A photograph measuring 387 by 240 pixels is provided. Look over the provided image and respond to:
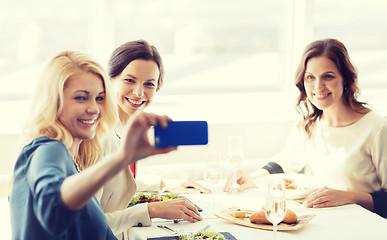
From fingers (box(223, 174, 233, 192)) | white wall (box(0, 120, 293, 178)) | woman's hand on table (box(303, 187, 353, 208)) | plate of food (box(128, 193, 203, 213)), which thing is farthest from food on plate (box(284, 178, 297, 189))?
white wall (box(0, 120, 293, 178))

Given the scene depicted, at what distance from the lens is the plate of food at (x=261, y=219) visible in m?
1.96

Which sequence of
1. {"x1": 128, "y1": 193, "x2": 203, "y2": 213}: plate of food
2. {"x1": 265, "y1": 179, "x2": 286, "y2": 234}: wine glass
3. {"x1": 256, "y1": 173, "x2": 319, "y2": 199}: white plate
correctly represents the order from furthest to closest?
{"x1": 256, "y1": 173, "x2": 319, "y2": 199}: white plate, {"x1": 128, "y1": 193, "x2": 203, "y2": 213}: plate of food, {"x1": 265, "y1": 179, "x2": 286, "y2": 234}: wine glass

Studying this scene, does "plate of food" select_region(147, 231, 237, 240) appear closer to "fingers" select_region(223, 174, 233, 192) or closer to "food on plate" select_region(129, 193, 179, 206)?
"food on plate" select_region(129, 193, 179, 206)

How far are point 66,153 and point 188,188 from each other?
131cm

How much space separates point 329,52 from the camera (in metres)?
2.74

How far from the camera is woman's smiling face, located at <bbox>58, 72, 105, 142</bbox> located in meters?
1.43

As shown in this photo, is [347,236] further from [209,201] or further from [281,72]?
[281,72]

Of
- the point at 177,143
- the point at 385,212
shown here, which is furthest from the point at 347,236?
the point at 177,143

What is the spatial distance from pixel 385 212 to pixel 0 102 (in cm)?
285

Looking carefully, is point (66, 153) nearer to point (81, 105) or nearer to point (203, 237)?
point (81, 105)

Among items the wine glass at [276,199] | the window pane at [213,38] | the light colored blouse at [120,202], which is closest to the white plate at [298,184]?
the wine glass at [276,199]

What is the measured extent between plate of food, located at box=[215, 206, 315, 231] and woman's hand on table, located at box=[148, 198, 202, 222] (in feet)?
0.35

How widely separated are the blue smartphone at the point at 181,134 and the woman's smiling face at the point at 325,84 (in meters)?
1.68

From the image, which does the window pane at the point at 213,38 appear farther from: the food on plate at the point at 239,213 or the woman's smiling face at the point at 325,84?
the food on plate at the point at 239,213
